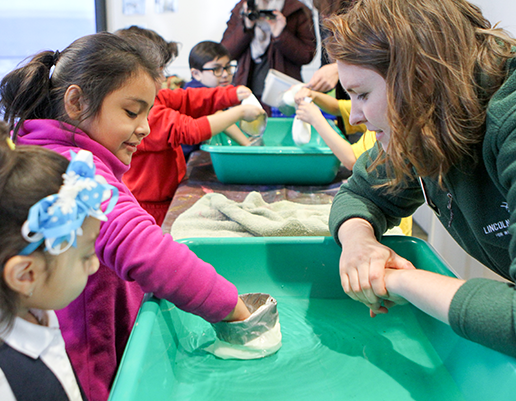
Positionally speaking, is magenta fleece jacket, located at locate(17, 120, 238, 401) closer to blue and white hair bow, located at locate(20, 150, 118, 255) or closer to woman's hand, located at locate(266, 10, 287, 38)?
blue and white hair bow, located at locate(20, 150, 118, 255)

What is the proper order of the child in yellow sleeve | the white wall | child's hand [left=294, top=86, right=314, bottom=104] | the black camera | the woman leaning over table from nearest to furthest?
the woman leaning over table < the child in yellow sleeve < child's hand [left=294, top=86, right=314, bottom=104] < the black camera < the white wall

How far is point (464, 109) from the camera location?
573 millimetres

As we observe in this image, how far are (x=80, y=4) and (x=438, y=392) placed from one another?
3654 mm

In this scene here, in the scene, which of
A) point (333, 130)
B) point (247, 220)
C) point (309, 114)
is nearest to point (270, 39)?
point (309, 114)

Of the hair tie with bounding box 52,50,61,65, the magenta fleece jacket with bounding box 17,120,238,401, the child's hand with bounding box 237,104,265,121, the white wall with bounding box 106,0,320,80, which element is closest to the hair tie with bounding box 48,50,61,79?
the hair tie with bounding box 52,50,61,65

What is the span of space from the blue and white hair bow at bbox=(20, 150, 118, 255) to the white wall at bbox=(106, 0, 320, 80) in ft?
10.5

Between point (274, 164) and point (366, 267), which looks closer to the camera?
point (366, 267)

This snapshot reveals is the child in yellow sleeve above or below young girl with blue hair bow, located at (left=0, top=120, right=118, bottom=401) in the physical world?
below

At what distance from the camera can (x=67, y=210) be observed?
0.41 m

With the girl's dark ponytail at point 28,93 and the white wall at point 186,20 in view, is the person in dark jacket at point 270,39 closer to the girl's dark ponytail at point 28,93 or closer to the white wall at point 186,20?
the white wall at point 186,20

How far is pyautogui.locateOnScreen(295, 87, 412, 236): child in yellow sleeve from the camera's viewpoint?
132 cm

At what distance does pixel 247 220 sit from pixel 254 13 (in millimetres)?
1794

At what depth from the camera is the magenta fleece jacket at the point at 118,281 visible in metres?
0.59

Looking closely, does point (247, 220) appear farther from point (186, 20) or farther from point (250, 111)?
point (186, 20)
